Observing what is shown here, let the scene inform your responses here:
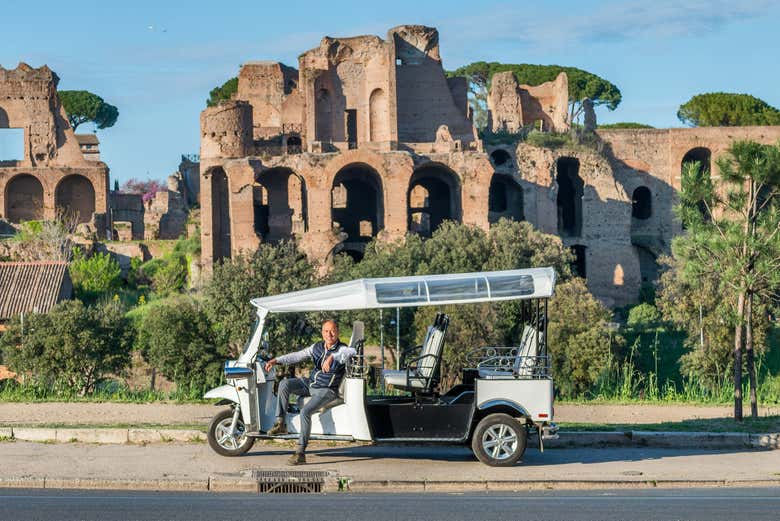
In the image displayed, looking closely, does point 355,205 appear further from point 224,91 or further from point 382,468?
Result: point 382,468

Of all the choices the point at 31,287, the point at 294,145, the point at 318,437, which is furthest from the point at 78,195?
the point at 318,437

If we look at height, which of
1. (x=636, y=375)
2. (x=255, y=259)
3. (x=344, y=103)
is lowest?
(x=636, y=375)

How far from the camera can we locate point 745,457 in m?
13.0

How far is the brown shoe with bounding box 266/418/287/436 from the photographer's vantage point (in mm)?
12555

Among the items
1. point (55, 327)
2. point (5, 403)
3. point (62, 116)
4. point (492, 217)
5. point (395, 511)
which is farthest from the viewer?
point (62, 116)

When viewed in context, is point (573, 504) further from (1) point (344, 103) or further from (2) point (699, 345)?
(1) point (344, 103)

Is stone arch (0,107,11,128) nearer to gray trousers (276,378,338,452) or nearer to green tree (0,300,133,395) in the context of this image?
green tree (0,300,133,395)

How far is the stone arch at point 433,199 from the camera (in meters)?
47.7

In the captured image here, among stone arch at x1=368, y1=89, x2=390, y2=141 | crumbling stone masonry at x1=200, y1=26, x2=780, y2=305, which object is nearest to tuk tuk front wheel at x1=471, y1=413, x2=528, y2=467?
crumbling stone masonry at x1=200, y1=26, x2=780, y2=305

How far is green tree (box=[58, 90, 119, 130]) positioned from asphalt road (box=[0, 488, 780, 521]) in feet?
254

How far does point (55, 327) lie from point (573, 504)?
66.6ft

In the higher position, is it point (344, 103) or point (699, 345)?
point (344, 103)

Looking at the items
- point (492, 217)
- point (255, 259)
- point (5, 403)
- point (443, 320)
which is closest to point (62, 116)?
point (492, 217)

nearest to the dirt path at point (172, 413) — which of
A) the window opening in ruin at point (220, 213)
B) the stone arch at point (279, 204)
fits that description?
the window opening in ruin at point (220, 213)
